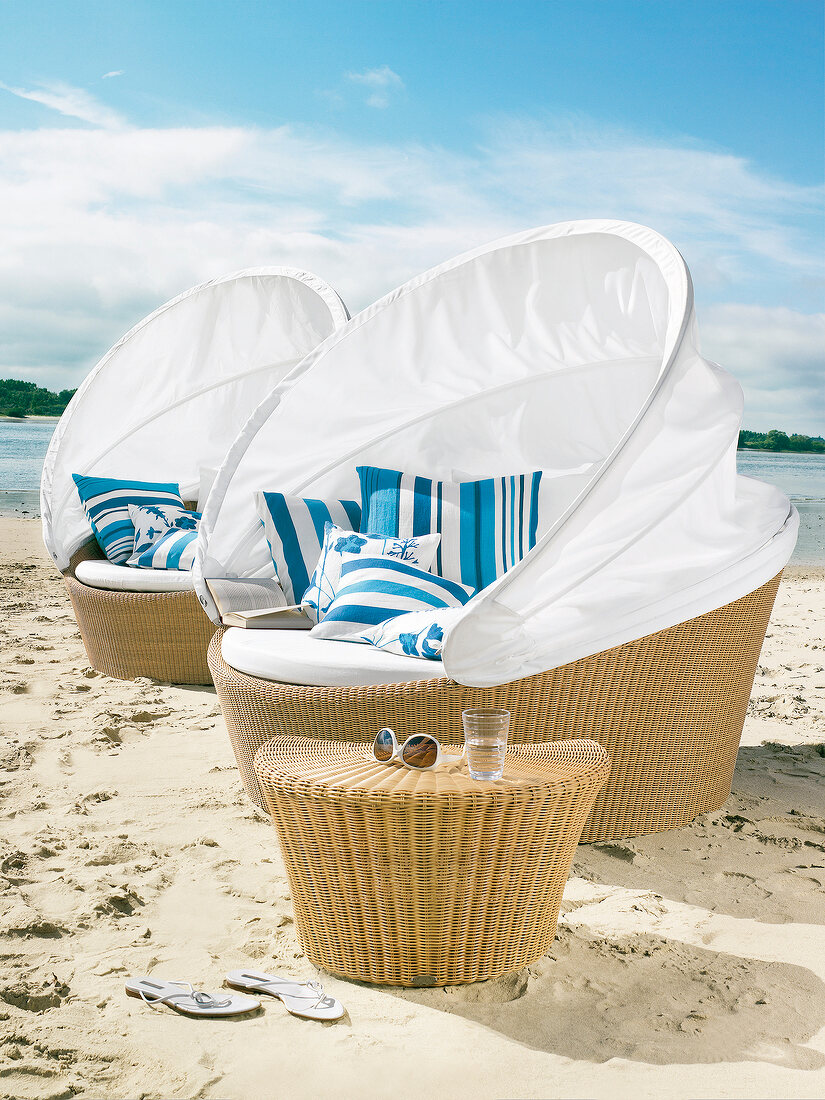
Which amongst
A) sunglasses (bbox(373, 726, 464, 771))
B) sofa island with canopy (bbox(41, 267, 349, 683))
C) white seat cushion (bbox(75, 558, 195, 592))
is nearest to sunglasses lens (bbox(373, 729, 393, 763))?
sunglasses (bbox(373, 726, 464, 771))

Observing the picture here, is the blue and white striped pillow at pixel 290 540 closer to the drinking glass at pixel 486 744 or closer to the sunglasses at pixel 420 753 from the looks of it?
the sunglasses at pixel 420 753

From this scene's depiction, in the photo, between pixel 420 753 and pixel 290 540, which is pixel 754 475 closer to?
pixel 290 540

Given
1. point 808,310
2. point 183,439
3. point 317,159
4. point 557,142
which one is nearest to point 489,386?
→ point 183,439

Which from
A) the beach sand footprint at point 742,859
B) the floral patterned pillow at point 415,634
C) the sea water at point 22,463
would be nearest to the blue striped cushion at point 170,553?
the floral patterned pillow at point 415,634

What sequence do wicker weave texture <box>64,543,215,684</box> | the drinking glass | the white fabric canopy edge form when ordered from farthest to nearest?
wicker weave texture <box>64,543,215,684</box>, the white fabric canopy edge, the drinking glass

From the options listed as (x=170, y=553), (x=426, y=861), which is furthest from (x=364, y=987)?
(x=170, y=553)

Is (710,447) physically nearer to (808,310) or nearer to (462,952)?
(462,952)

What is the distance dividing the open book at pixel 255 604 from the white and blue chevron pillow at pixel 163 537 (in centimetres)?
94

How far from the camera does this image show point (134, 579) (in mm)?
4406

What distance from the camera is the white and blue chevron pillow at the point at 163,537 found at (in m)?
4.58

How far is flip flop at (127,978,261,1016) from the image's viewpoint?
1.65 meters

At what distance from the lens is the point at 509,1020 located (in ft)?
5.42

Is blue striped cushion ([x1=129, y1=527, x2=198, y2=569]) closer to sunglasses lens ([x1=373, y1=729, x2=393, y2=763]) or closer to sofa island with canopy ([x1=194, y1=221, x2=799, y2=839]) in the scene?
sofa island with canopy ([x1=194, y1=221, x2=799, y2=839])

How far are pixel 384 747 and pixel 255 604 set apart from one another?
1707 mm
